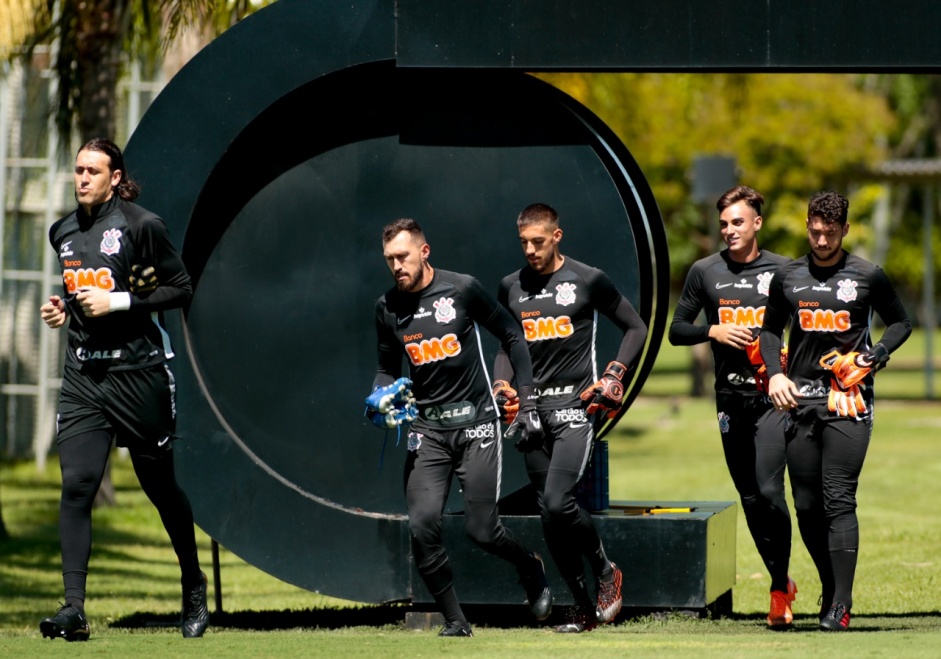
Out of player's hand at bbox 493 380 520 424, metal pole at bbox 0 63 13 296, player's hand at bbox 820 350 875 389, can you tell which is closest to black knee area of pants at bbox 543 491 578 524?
player's hand at bbox 493 380 520 424

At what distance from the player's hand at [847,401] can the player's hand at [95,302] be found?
3.73 m

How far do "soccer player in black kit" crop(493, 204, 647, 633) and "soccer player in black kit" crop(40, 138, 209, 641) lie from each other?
6.01ft

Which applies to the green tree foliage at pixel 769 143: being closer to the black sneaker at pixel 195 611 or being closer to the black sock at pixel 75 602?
the black sneaker at pixel 195 611

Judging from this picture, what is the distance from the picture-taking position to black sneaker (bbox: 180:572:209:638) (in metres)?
8.37

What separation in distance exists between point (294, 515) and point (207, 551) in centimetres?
570

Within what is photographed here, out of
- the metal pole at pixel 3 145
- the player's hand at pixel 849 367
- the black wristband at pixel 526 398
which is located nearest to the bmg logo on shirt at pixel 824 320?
the player's hand at pixel 849 367

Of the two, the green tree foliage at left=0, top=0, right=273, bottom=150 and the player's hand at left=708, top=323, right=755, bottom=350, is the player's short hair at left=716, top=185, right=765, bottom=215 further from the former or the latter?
the green tree foliage at left=0, top=0, right=273, bottom=150

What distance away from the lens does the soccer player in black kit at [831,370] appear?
26.7 ft

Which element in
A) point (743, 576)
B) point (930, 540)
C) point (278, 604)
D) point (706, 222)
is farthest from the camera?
point (706, 222)

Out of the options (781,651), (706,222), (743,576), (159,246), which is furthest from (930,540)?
(706,222)

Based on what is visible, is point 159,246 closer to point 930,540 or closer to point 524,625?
point 524,625

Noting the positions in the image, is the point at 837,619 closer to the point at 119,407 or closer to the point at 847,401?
the point at 847,401

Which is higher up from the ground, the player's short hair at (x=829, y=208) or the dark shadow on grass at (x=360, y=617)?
the player's short hair at (x=829, y=208)

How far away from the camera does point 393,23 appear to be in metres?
9.41
